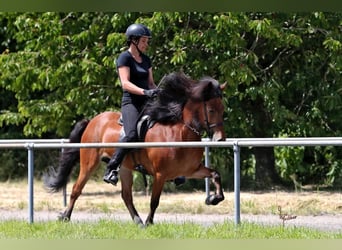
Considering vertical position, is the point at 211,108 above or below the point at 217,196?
above

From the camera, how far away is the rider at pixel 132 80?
9461mm

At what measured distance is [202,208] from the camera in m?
12.2

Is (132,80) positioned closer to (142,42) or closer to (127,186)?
(142,42)

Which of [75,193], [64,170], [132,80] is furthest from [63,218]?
[132,80]

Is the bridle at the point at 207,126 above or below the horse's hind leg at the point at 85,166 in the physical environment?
above

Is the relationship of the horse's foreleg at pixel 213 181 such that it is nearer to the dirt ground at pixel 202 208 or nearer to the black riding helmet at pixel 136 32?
the dirt ground at pixel 202 208

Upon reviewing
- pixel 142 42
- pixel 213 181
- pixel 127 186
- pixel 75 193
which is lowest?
pixel 75 193

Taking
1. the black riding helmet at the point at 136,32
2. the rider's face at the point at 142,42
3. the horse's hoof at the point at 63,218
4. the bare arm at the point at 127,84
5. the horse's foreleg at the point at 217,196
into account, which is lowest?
the horse's hoof at the point at 63,218

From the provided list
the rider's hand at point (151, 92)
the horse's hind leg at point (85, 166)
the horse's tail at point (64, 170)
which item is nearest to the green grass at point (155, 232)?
the rider's hand at point (151, 92)

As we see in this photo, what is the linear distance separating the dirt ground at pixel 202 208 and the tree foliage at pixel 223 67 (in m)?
1.48

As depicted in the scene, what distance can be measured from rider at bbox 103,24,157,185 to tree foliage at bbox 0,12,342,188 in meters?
4.67

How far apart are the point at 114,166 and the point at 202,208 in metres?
2.80

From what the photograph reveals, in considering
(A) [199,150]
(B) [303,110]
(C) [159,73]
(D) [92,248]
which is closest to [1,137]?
(C) [159,73]

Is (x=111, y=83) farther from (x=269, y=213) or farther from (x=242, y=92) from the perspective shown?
(x=269, y=213)
